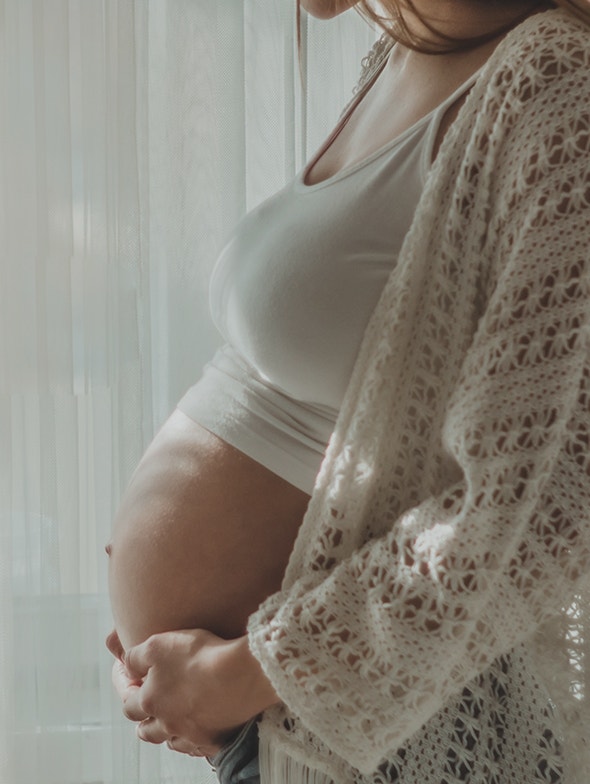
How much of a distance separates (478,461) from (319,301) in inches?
7.5

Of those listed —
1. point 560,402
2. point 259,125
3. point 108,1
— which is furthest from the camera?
point 259,125

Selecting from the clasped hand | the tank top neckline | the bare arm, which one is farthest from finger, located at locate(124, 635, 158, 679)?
the bare arm

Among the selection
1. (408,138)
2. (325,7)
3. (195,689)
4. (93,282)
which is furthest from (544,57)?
(93,282)

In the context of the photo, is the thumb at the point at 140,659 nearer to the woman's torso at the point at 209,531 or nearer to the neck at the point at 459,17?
the woman's torso at the point at 209,531

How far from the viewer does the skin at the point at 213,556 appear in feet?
2.50

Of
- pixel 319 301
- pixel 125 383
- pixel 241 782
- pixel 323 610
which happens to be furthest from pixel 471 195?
pixel 125 383

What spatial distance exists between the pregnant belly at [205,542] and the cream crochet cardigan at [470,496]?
0.21ft

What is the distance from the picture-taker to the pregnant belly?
2.70 ft

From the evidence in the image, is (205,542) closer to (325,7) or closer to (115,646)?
(115,646)

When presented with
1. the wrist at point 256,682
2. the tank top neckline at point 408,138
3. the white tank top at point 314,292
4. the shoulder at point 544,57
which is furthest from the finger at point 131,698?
the shoulder at point 544,57

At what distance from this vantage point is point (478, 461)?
2.24 ft

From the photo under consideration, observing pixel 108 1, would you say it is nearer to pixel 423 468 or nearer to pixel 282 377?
pixel 282 377

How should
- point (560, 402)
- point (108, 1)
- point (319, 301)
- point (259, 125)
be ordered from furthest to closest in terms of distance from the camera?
point (259, 125), point (108, 1), point (319, 301), point (560, 402)

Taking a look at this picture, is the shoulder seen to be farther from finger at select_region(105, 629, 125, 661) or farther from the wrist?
finger at select_region(105, 629, 125, 661)
